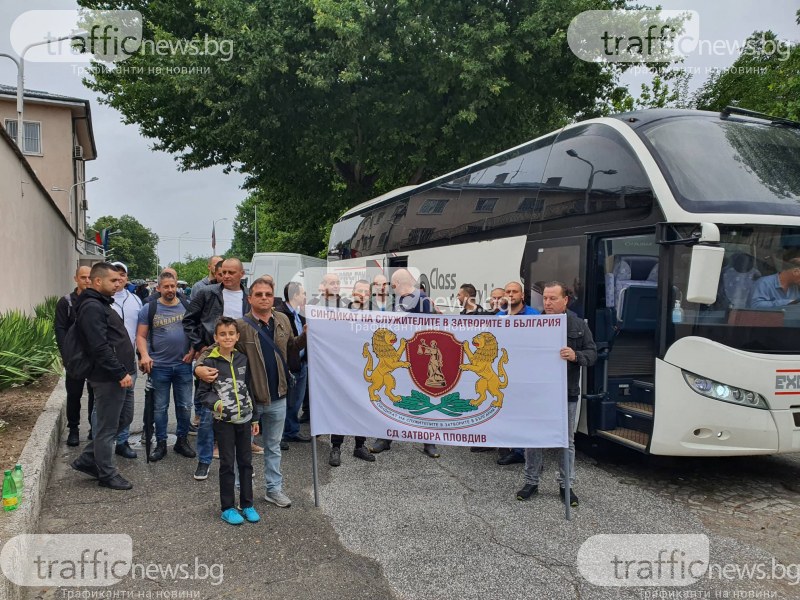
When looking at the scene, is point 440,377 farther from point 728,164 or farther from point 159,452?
point 728,164

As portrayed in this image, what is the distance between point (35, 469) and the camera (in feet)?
15.0

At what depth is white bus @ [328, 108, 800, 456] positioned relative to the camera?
4.93m

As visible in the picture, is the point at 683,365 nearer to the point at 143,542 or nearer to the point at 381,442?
the point at 381,442

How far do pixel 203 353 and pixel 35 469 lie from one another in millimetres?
1612

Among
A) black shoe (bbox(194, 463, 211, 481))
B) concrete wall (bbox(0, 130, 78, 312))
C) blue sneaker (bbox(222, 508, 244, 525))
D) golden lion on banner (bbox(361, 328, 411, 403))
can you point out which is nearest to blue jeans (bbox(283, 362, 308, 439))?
black shoe (bbox(194, 463, 211, 481))

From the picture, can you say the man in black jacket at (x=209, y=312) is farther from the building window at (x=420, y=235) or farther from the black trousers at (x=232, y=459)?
the building window at (x=420, y=235)

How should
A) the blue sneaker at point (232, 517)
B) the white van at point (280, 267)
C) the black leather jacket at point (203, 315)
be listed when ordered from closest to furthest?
the blue sneaker at point (232, 517) → the black leather jacket at point (203, 315) → the white van at point (280, 267)

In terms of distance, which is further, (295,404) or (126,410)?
(295,404)

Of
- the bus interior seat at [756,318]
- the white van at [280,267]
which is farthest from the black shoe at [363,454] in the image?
the white van at [280,267]

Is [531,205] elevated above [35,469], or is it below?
above

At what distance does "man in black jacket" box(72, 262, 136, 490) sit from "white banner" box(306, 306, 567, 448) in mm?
1670

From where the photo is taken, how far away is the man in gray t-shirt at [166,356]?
598 cm

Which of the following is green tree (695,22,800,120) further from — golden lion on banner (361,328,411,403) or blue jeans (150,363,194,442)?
blue jeans (150,363,194,442)

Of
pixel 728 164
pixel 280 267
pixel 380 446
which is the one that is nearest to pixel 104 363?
pixel 380 446
